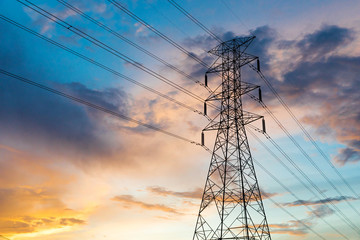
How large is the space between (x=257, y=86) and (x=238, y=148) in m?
6.21

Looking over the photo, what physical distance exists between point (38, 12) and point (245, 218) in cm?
2160

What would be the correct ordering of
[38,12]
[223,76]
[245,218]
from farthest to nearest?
1. [223,76]
2. [245,218]
3. [38,12]

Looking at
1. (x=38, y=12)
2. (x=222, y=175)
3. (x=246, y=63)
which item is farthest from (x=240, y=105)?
(x=38, y=12)

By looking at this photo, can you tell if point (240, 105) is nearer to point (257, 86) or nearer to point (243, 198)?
point (257, 86)

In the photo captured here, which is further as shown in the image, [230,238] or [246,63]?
[246,63]

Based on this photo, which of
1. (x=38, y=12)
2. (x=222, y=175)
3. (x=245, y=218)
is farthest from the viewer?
(x=222, y=175)

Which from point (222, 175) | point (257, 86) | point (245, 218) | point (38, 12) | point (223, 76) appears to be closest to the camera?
point (38, 12)

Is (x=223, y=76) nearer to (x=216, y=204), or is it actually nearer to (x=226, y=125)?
(x=226, y=125)

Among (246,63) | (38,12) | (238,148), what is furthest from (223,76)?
(38,12)

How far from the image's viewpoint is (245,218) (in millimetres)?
28656

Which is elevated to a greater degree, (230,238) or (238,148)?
(238,148)

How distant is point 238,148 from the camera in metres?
31.7

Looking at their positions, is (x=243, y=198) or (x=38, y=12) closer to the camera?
(x=38, y=12)

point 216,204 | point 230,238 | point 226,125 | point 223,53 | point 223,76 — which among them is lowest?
point 230,238
